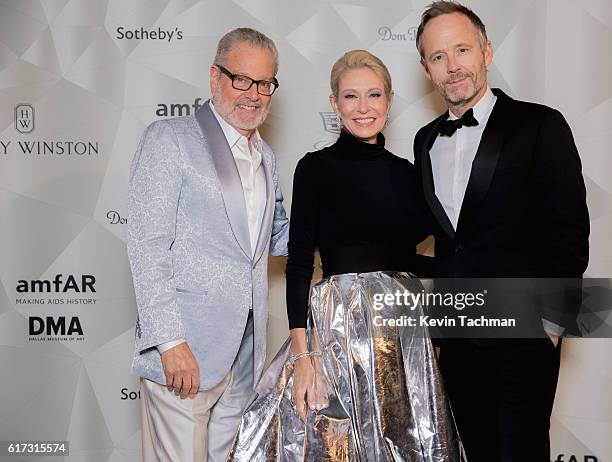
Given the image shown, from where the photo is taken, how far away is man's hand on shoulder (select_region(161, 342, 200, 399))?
1748mm

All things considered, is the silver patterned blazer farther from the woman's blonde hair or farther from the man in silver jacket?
the woman's blonde hair

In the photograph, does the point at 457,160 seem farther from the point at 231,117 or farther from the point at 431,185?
the point at 231,117

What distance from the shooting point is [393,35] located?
259 centimetres

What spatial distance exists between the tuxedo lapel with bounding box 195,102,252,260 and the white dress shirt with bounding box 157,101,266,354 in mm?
30

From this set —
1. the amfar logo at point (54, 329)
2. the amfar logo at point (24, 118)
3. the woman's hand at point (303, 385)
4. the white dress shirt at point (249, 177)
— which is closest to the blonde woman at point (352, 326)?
the woman's hand at point (303, 385)

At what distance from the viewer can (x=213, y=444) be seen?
1.93 metres

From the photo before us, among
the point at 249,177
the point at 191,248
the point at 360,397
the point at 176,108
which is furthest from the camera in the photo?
the point at 176,108

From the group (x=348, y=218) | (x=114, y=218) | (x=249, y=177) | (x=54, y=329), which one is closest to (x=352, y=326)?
(x=348, y=218)

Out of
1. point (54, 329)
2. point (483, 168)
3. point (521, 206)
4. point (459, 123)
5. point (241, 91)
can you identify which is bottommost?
point (54, 329)

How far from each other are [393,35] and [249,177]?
104cm

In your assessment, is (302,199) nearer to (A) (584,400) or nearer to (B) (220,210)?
(B) (220,210)

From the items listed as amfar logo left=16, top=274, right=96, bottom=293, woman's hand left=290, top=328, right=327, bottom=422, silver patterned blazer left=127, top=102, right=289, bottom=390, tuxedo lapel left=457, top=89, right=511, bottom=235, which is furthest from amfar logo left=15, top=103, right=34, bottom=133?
tuxedo lapel left=457, top=89, right=511, bottom=235

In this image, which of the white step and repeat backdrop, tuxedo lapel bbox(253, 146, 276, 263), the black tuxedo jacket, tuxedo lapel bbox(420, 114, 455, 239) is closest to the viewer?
the black tuxedo jacket

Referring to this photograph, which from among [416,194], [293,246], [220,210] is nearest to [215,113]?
[220,210]
